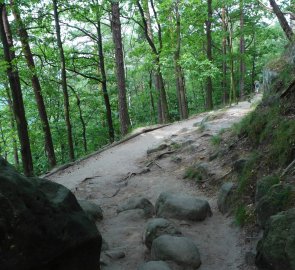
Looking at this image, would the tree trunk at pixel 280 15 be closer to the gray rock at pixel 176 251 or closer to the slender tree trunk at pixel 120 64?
the gray rock at pixel 176 251

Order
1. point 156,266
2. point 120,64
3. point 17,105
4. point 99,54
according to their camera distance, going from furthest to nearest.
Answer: point 99,54 < point 120,64 < point 17,105 < point 156,266

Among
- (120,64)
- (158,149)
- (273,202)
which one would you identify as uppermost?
(120,64)

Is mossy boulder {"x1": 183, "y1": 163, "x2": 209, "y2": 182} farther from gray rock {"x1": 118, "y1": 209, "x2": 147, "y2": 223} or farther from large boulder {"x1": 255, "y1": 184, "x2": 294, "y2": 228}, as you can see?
large boulder {"x1": 255, "y1": 184, "x2": 294, "y2": 228}

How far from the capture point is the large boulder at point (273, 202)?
4.32 metres

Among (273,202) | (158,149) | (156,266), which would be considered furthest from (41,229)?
(158,149)

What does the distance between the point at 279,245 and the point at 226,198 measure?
97.8 inches

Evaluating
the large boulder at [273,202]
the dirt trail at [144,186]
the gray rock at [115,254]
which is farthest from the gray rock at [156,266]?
the large boulder at [273,202]

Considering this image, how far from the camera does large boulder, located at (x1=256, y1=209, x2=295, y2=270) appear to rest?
3.43 metres

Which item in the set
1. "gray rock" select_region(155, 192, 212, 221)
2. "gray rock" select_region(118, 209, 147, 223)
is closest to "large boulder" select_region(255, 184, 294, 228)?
"gray rock" select_region(155, 192, 212, 221)

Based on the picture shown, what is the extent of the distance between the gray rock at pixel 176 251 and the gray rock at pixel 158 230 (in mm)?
316

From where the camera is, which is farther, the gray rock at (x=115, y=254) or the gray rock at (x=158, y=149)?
the gray rock at (x=158, y=149)

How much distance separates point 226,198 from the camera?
6055 millimetres

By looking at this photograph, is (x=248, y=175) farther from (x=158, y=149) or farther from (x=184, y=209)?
(x=158, y=149)

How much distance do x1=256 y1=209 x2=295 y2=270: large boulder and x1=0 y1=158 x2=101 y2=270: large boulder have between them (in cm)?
193
